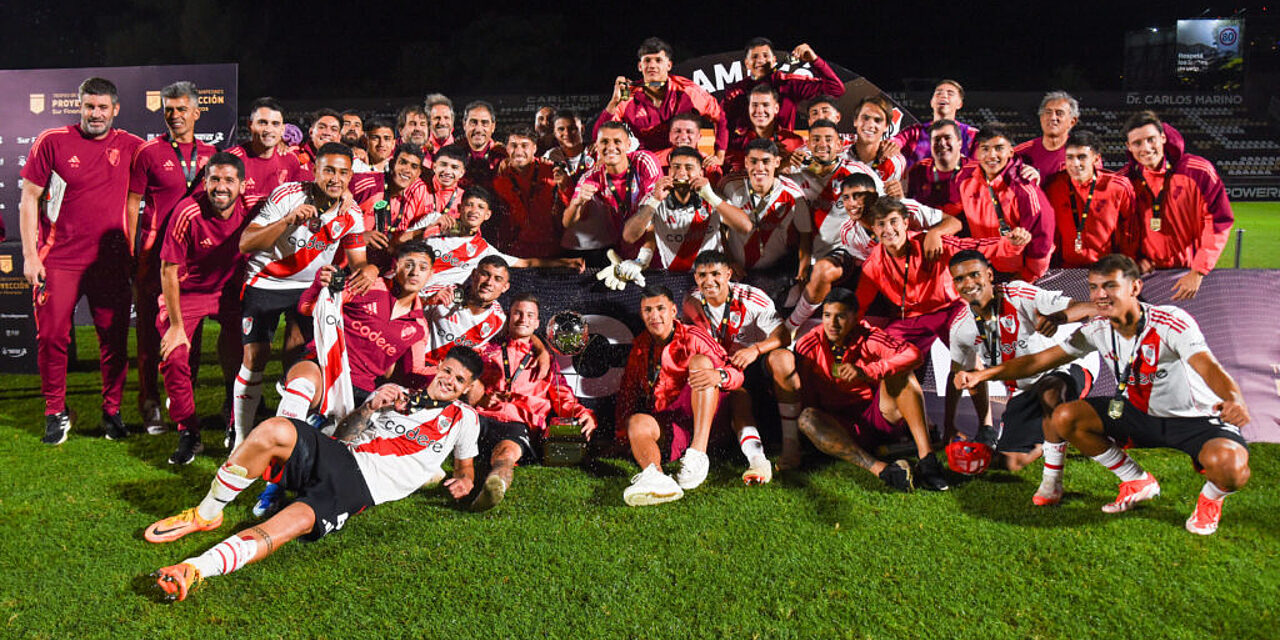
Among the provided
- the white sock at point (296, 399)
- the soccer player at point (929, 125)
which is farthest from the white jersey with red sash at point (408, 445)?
the soccer player at point (929, 125)

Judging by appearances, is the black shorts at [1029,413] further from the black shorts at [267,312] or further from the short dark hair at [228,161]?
the short dark hair at [228,161]

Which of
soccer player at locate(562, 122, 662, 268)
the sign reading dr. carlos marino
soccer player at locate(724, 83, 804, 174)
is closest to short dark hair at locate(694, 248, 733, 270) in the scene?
soccer player at locate(562, 122, 662, 268)

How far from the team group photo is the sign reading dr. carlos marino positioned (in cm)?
270

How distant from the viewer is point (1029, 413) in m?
4.15

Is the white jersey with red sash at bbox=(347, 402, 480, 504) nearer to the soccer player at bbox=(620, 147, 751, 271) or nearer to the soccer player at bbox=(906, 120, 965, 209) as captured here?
the soccer player at bbox=(620, 147, 751, 271)

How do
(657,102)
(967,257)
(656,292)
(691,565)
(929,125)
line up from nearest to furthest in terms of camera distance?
(691,565), (967,257), (656,292), (929,125), (657,102)

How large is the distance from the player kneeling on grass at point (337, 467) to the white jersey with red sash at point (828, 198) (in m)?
2.20

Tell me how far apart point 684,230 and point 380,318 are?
1895 mm

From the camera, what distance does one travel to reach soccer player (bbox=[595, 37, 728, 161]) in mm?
6172

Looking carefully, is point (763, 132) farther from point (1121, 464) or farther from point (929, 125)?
point (1121, 464)

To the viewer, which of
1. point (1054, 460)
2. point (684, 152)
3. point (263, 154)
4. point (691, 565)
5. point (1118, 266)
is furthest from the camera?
point (263, 154)

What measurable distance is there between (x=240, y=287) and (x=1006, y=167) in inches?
182

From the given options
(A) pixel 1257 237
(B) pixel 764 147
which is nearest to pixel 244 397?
(B) pixel 764 147

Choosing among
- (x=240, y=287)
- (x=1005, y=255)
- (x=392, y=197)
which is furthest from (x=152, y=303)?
(x=1005, y=255)
